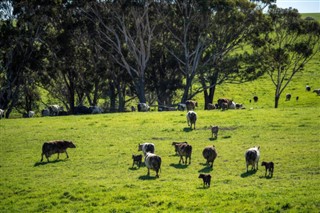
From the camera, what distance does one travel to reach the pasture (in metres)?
19.7

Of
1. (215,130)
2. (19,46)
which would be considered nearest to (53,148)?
(215,130)

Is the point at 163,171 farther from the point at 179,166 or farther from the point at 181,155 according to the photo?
the point at 181,155

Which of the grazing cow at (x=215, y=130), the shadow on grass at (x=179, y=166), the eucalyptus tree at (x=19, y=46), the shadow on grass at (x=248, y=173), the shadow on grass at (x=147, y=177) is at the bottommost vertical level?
the shadow on grass at (x=147, y=177)

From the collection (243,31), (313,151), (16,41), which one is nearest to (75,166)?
(313,151)

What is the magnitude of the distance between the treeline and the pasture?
65.0 feet

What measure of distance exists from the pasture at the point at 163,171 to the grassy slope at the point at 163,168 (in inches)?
1.6

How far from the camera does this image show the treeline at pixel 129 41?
56.7 m

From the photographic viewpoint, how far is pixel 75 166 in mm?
26391

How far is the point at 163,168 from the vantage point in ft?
81.4

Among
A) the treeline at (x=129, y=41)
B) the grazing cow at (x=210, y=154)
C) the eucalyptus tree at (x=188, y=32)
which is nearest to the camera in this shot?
the grazing cow at (x=210, y=154)

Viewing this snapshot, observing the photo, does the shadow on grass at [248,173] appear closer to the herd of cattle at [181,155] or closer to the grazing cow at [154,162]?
the herd of cattle at [181,155]

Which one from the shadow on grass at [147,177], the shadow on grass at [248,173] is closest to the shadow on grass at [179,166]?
the shadow on grass at [147,177]

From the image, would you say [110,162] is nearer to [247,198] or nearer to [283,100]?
[247,198]

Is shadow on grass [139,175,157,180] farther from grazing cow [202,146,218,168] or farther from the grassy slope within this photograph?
grazing cow [202,146,218,168]
